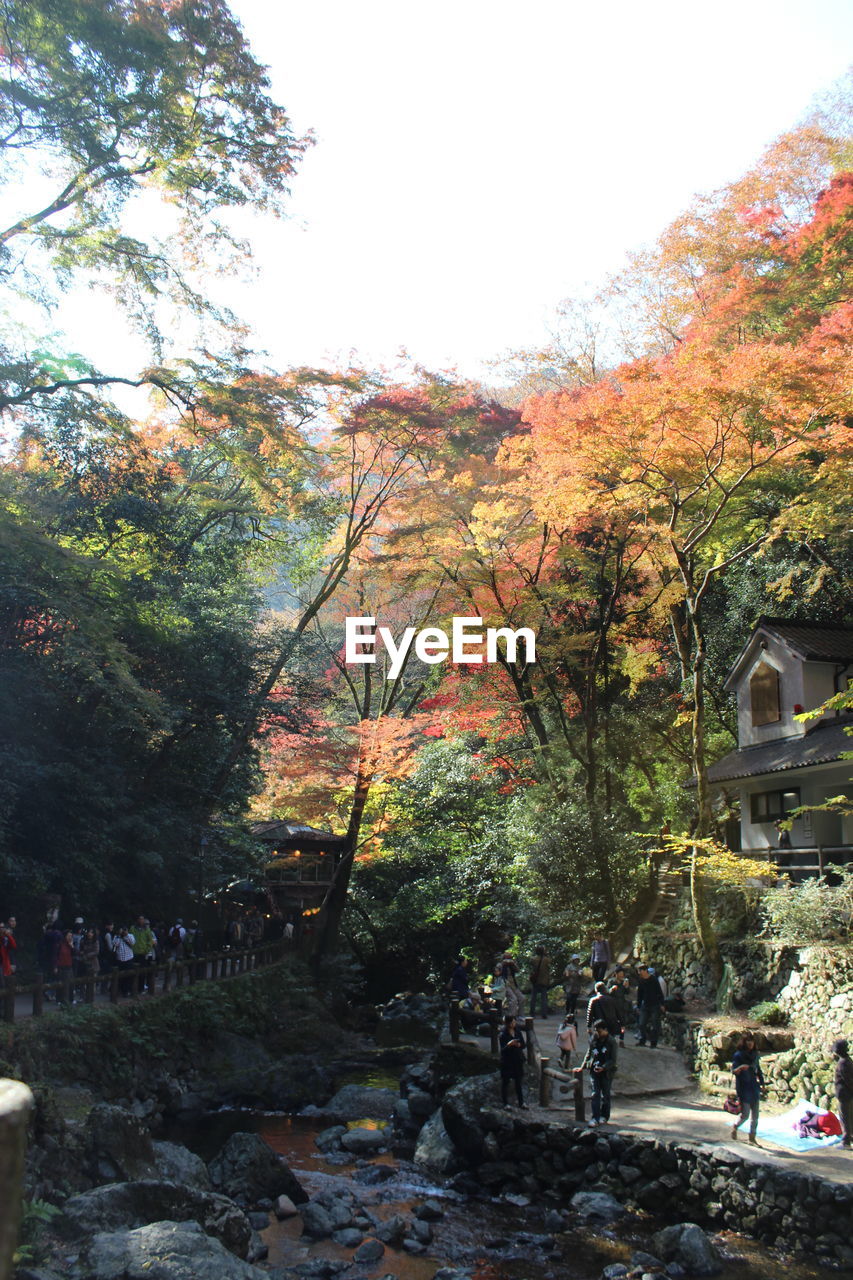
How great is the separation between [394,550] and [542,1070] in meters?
15.4

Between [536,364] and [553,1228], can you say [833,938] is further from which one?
[536,364]

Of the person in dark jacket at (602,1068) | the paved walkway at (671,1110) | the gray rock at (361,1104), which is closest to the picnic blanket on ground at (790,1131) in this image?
the paved walkway at (671,1110)

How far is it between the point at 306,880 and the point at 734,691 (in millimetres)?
13757

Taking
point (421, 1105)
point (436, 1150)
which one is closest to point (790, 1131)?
point (436, 1150)

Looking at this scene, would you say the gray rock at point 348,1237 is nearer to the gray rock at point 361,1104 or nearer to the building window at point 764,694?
the gray rock at point 361,1104

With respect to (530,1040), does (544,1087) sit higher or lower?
lower

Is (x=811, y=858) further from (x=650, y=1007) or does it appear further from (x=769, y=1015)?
(x=650, y=1007)

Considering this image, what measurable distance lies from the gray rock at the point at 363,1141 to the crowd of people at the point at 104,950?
4770 mm

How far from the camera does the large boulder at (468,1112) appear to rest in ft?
43.3

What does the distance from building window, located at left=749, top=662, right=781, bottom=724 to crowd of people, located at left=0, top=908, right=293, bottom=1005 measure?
14531mm

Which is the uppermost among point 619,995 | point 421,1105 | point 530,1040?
point 619,995

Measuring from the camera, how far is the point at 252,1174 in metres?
12.2

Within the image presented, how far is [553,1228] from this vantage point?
1123 cm

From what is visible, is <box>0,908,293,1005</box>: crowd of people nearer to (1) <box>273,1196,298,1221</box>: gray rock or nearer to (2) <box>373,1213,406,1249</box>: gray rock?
(1) <box>273,1196,298,1221</box>: gray rock
